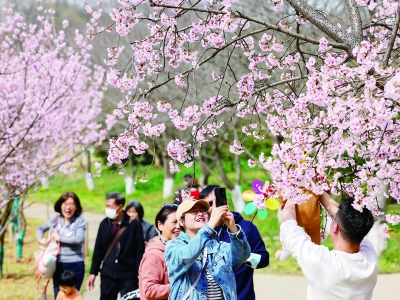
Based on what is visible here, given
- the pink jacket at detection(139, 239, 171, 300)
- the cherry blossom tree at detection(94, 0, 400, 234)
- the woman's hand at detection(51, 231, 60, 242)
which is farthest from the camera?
the woman's hand at detection(51, 231, 60, 242)

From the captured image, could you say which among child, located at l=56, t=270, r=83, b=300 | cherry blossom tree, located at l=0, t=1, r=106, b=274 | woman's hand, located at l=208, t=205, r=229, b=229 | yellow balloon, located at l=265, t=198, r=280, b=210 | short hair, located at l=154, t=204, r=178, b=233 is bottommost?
child, located at l=56, t=270, r=83, b=300

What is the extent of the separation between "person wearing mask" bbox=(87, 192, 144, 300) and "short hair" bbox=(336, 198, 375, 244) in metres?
3.69

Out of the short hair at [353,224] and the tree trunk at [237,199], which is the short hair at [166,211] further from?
the tree trunk at [237,199]

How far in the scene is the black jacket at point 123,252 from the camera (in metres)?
6.71

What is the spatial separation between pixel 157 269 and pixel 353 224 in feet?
6.28

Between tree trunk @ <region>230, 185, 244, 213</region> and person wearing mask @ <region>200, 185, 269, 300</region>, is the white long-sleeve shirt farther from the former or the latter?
tree trunk @ <region>230, 185, 244, 213</region>

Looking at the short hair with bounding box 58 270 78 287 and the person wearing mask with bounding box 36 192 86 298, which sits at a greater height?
the person wearing mask with bounding box 36 192 86 298

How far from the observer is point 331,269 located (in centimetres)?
325

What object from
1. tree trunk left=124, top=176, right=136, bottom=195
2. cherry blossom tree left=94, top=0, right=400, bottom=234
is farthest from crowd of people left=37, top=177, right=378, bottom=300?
tree trunk left=124, top=176, right=136, bottom=195

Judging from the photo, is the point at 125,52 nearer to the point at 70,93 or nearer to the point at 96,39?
the point at 96,39

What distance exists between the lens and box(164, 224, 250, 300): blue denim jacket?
3.89m

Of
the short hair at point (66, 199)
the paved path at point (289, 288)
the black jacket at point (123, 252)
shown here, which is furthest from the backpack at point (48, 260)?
the paved path at point (289, 288)

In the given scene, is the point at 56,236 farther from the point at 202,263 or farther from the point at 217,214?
the point at 217,214

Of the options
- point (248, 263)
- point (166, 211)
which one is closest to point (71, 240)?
point (166, 211)
